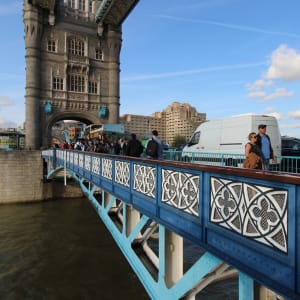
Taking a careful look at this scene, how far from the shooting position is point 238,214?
291 cm

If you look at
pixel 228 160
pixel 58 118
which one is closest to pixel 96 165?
pixel 228 160

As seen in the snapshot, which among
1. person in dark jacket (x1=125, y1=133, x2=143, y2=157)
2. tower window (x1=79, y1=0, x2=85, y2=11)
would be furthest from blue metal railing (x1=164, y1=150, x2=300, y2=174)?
tower window (x1=79, y1=0, x2=85, y2=11)

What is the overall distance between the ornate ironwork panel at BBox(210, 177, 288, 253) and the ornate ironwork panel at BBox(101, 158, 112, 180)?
5.22m

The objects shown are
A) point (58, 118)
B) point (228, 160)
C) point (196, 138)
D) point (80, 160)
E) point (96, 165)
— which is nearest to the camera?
point (96, 165)

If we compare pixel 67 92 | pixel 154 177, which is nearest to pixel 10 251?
pixel 154 177

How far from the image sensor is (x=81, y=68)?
112 feet

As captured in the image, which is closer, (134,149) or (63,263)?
(134,149)

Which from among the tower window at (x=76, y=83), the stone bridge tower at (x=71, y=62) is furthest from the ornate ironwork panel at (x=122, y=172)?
the tower window at (x=76, y=83)

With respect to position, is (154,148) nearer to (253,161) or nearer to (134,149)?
(134,149)

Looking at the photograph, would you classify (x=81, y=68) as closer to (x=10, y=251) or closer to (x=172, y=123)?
(x=10, y=251)

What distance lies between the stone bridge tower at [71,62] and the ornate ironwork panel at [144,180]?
93.9 feet

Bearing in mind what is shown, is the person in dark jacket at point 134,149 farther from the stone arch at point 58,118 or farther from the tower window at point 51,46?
the tower window at point 51,46

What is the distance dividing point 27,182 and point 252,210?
27610 mm

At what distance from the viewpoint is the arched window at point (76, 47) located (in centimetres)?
3388
